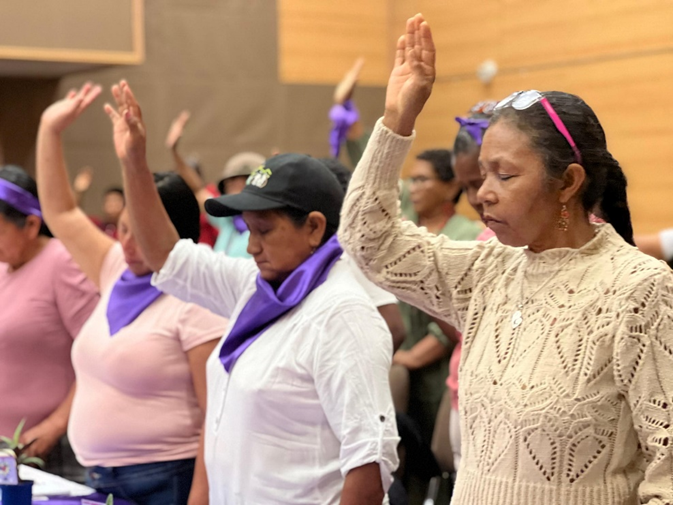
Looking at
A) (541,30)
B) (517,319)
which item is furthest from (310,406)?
(541,30)

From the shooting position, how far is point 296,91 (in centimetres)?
699

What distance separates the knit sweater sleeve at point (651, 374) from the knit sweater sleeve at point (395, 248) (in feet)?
1.08

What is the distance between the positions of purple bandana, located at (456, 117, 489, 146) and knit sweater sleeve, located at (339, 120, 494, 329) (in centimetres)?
91

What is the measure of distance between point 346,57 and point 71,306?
4.52 meters

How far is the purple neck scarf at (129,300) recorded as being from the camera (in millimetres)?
2484

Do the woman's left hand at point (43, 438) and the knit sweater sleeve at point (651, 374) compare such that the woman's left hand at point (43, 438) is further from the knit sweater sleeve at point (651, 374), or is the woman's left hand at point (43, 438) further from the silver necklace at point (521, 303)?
the knit sweater sleeve at point (651, 374)

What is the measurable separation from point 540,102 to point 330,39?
19.1ft

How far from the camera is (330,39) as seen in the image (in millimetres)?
7094

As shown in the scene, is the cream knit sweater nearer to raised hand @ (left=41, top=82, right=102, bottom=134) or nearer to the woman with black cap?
the woman with black cap

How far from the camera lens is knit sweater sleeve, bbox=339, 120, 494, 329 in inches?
63.0

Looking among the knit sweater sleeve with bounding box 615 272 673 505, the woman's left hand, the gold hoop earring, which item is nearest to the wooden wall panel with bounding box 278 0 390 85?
the woman's left hand

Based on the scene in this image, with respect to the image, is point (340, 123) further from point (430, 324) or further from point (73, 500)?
point (73, 500)

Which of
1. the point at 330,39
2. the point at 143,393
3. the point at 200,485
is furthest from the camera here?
the point at 330,39

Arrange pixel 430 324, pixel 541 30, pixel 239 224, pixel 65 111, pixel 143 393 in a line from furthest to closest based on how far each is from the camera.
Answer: pixel 541 30
pixel 239 224
pixel 430 324
pixel 65 111
pixel 143 393
